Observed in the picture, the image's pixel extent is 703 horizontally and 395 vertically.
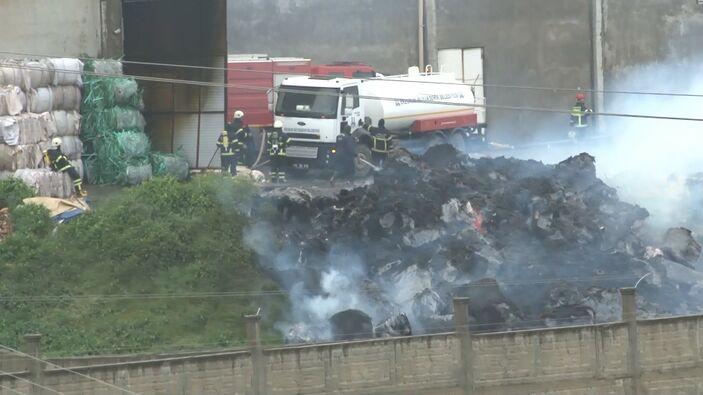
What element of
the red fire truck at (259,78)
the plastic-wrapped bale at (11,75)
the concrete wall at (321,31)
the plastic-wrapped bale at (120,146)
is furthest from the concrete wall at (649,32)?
the plastic-wrapped bale at (11,75)

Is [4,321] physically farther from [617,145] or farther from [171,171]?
[617,145]

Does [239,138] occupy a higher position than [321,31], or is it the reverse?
[321,31]

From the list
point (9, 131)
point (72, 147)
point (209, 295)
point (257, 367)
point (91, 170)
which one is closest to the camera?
point (257, 367)

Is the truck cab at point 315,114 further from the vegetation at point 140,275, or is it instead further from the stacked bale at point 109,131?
the vegetation at point 140,275

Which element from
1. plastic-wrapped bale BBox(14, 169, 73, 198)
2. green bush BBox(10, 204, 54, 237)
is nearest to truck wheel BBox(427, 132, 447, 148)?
plastic-wrapped bale BBox(14, 169, 73, 198)

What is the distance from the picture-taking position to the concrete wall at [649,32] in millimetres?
40156

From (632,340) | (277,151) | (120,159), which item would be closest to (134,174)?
(120,159)

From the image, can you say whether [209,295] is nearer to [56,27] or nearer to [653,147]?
[56,27]

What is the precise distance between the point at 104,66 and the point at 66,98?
1.18 m

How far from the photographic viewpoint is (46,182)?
23.6 meters

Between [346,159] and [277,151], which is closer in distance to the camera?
[346,159]

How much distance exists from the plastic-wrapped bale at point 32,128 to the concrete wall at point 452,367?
1135cm

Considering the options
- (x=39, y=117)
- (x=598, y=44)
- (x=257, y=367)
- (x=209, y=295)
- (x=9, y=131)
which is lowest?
(x=209, y=295)

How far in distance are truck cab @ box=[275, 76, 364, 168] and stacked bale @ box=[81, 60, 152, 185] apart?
4.09 m
